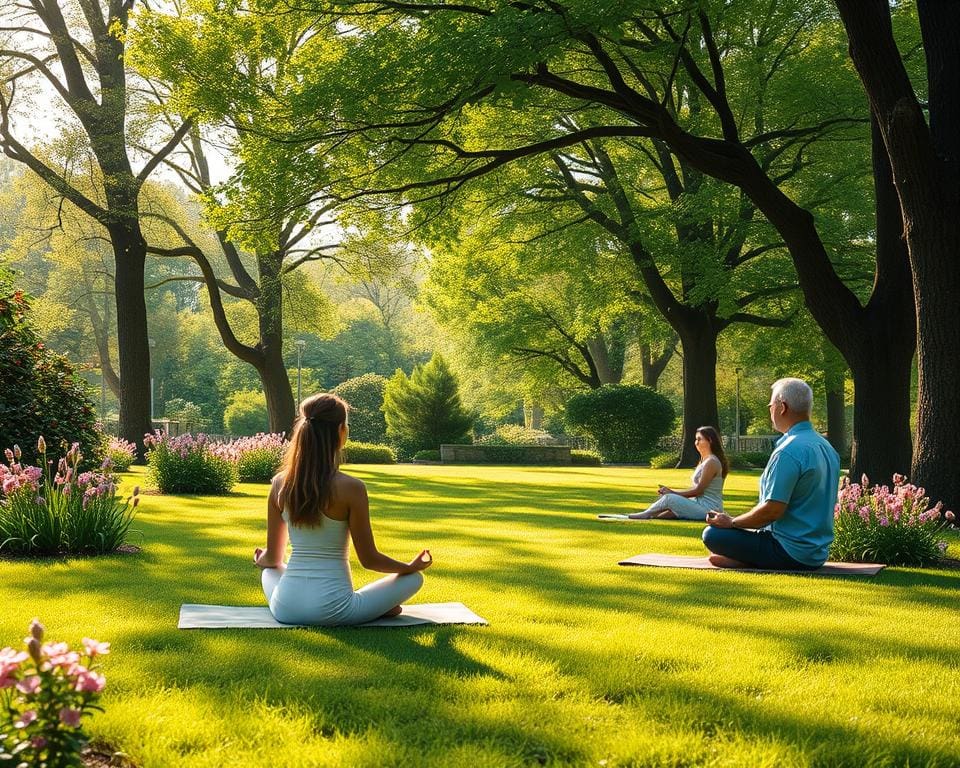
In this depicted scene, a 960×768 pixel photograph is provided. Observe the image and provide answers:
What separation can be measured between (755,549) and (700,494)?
4.95 m

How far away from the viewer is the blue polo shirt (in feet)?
25.8

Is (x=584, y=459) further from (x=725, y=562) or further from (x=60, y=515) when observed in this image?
(x=60, y=515)

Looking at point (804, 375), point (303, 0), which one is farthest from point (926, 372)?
point (804, 375)

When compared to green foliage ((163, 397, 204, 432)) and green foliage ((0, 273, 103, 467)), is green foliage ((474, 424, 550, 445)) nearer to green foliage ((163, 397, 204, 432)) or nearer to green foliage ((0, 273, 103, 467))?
green foliage ((163, 397, 204, 432))

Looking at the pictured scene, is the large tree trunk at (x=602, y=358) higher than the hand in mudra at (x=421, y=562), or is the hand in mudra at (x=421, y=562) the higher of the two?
the large tree trunk at (x=602, y=358)

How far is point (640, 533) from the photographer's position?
11.7 metres

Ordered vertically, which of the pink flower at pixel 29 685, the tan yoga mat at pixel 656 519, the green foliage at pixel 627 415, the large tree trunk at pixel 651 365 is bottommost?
the tan yoga mat at pixel 656 519

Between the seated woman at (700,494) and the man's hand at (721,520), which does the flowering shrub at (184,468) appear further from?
the man's hand at (721,520)

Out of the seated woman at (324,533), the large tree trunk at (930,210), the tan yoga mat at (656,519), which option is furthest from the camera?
the tan yoga mat at (656,519)

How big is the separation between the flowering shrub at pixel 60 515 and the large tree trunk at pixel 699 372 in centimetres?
2147

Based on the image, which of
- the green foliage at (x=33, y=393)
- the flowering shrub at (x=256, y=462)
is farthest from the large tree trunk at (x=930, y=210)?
the flowering shrub at (x=256, y=462)

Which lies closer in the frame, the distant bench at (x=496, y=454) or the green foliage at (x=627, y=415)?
the green foliage at (x=627, y=415)

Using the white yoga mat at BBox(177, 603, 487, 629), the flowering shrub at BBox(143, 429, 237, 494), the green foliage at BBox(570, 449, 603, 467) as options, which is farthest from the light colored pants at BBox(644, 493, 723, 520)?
the green foliage at BBox(570, 449, 603, 467)

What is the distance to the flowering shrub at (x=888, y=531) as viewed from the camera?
359 inches
